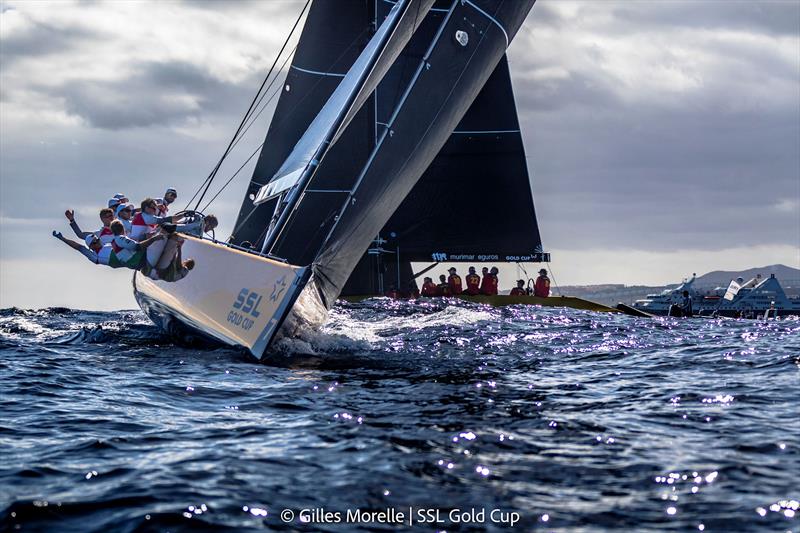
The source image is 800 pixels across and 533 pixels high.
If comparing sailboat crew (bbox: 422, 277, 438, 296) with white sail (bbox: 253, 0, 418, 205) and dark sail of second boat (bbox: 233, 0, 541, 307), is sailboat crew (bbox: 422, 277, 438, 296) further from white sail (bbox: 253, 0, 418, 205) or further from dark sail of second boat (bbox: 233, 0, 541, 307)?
white sail (bbox: 253, 0, 418, 205)

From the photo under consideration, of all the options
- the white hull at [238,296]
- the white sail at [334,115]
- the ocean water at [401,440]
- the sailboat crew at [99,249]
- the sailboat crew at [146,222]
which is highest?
the white sail at [334,115]

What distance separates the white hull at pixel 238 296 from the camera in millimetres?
9320

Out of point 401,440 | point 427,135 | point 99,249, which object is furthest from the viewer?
point 99,249

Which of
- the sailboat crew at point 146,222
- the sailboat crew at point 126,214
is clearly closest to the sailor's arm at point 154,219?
the sailboat crew at point 146,222

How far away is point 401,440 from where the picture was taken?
18.0 feet

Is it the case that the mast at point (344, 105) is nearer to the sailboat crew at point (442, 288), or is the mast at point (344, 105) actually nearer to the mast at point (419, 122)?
the mast at point (419, 122)

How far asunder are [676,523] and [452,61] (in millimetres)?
8428

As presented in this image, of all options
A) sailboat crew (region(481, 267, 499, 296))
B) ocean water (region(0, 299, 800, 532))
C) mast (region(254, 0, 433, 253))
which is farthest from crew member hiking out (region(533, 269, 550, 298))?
mast (region(254, 0, 433, 253))

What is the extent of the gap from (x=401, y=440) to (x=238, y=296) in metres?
4.88

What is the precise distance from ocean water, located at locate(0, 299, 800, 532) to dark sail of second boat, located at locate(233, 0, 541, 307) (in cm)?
299

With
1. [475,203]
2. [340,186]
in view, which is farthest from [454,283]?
[340,186]

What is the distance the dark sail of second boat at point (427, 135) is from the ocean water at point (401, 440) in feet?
9.79

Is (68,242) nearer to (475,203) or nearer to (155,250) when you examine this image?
(155,250)

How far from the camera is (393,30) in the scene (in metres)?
10.4
